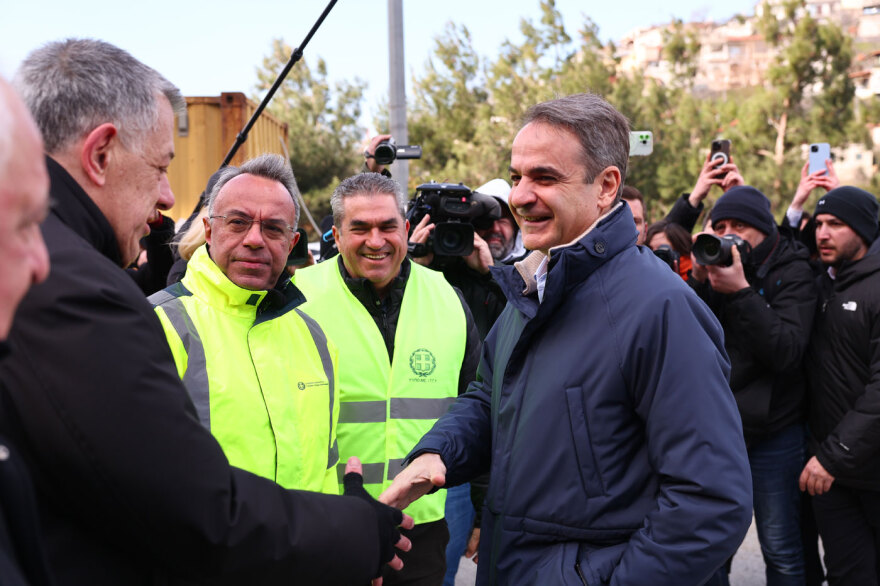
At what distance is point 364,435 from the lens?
3045 millimetres

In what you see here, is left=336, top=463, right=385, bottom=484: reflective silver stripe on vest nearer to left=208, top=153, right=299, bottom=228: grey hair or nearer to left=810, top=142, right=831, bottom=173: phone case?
left=208, top=153, right=299, bottom=228: grey hair

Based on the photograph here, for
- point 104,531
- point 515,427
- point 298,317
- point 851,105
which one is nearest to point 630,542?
point 515,427

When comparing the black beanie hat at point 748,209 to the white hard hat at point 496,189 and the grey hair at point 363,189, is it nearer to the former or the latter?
the white hard hat at point 496,189

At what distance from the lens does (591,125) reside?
209cm

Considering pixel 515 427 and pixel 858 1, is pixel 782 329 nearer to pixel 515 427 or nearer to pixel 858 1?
pixel 515 427

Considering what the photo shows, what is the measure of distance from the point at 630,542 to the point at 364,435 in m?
1.43

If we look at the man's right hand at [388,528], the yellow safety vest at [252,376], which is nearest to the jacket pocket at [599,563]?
the man's right hand at [388,528]

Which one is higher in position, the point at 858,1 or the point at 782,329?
the point at 858,1

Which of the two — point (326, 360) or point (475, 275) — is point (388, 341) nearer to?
point (326, 360)

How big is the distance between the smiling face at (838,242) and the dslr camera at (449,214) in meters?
1.70

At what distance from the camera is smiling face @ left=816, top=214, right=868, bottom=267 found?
414 cm

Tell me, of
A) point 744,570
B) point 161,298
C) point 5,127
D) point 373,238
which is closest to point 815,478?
point 744,570

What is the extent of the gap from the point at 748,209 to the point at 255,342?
112 inches

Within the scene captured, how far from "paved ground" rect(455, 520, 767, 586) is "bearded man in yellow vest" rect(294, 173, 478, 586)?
1758mm
